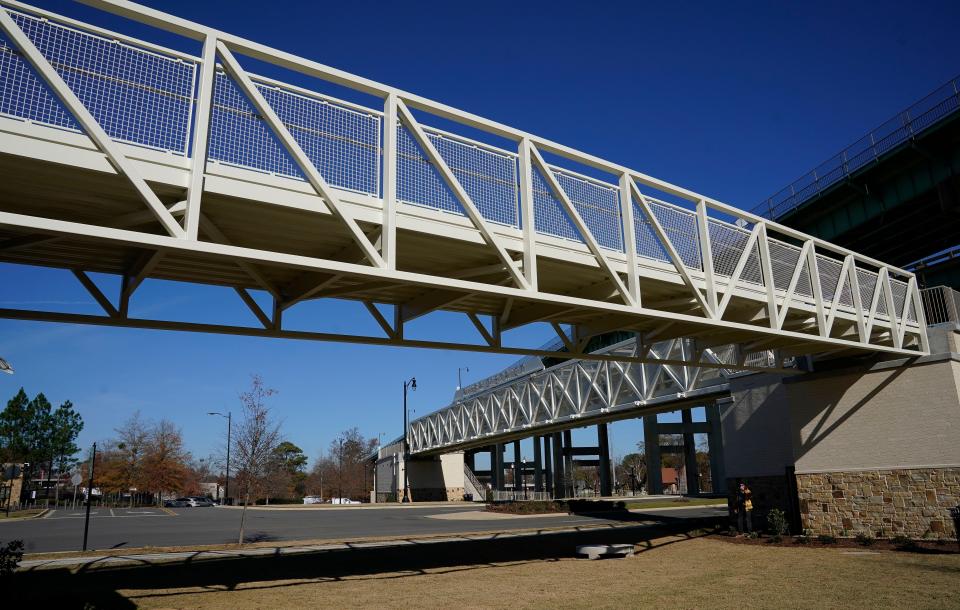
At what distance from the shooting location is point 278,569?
→ 51.4 feet

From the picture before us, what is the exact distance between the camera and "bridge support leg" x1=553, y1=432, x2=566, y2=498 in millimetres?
66713

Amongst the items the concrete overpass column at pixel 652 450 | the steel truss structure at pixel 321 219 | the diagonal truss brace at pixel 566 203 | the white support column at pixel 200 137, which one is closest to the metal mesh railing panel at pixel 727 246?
the steel truss structure at pixel 321 219

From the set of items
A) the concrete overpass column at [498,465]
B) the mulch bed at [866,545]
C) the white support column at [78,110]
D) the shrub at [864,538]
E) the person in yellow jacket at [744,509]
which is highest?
the white support column at [78,110]

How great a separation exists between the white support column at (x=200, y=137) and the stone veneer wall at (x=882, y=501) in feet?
63.2

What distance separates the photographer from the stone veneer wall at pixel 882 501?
17.9 meters

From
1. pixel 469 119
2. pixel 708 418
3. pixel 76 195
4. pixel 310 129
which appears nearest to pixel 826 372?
pixel 469 119

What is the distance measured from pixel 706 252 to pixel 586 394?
80.0 feet

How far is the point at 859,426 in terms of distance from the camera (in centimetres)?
1988

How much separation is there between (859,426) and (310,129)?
18.1 meters

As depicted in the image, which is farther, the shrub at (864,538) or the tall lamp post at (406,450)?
the tall lamp post at (406,450)

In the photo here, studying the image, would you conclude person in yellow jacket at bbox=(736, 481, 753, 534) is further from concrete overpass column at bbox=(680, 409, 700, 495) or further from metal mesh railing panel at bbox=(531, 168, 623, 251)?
concrete overpass column at bbox=(680, 409, 700, 495)

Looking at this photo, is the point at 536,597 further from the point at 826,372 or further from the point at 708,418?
the point at 708,418

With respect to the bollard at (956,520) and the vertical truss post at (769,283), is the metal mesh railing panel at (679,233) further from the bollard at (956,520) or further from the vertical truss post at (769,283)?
the bollard at (956,520)

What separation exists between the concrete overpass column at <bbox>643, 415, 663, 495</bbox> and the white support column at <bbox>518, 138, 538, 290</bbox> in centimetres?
5017
